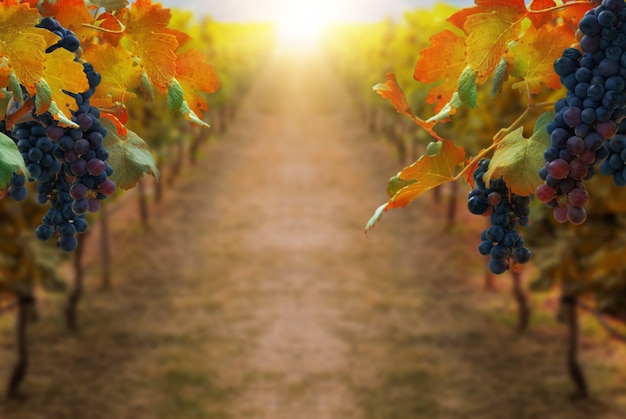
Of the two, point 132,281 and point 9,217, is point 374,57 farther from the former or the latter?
point 9,217

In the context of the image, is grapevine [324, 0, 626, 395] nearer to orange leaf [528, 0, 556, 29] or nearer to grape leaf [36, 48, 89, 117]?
orange leaf [528, 0, 556, 29]

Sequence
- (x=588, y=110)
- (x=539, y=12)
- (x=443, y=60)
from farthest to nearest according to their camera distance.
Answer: (x=443, y=60)
(x=539, y=12)
(x=588, y=110)

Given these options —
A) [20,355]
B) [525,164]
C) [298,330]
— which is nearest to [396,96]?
[525,164]

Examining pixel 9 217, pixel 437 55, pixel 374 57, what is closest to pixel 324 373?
pixel 9 217

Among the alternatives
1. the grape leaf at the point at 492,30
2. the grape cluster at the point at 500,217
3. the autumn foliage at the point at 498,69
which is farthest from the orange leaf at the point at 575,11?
the grape cluster at the point at 500,217

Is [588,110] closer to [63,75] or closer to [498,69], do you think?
[498,69]

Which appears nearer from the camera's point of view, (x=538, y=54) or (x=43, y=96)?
(x=43, y=96)

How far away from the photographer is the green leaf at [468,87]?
98.8 inches

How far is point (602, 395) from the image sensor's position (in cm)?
1177

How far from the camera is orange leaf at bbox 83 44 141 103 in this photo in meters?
2.67

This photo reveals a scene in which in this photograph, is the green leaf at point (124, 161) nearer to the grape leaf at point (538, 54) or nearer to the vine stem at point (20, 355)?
the grape leaf at point (538, 54)

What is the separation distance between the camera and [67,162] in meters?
2.41

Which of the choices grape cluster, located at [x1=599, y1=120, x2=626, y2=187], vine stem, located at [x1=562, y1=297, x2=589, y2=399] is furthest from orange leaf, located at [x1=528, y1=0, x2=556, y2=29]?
vine stem, located at [x1=562, y1=297, x2=589, y2=399]

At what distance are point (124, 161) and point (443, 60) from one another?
1189 millimetres
